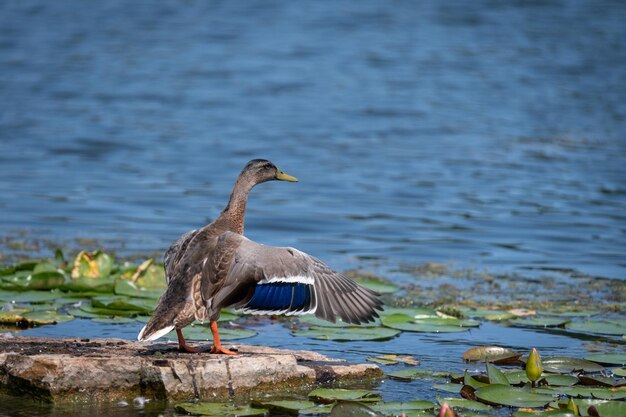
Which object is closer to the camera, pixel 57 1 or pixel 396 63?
pixel 396 63

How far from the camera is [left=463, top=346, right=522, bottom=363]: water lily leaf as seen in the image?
6.55 metres

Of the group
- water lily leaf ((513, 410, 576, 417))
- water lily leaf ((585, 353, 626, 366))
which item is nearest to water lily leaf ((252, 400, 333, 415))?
water lily leaf ((513, 410, 576, 417))

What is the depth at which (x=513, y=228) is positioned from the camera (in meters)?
11.9

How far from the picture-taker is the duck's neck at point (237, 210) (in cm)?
660

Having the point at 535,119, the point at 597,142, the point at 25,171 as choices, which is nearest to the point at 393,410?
the point at 25,171

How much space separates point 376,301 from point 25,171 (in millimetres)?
8970

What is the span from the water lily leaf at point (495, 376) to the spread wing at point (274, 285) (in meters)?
0.75

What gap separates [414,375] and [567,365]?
0.86m

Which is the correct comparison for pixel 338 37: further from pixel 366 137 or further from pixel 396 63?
pixel 366 137

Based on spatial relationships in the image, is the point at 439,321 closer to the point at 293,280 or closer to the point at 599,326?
the point at 599,326

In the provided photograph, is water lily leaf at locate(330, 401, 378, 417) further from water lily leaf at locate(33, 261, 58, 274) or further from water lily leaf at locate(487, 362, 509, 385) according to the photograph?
water lily leaf at locate(33, 261, 58, 274)

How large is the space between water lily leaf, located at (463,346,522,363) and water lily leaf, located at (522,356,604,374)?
232 millimetres

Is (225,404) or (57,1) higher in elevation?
(57,1)

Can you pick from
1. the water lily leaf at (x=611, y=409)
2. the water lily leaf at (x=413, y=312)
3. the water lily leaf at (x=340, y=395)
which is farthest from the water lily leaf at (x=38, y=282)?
the water lily leaf at (x=611, y=409)
